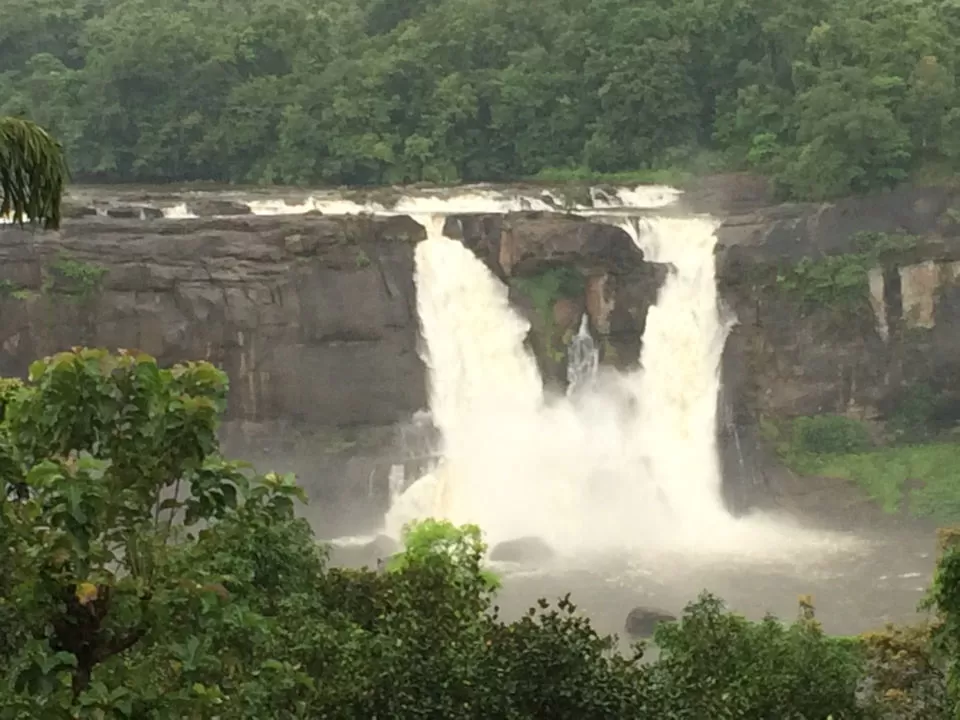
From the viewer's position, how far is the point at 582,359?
31.6 meters

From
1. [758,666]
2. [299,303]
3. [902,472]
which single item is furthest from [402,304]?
[758,666]

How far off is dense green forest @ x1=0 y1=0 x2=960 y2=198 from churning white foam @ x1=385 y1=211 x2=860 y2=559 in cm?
845

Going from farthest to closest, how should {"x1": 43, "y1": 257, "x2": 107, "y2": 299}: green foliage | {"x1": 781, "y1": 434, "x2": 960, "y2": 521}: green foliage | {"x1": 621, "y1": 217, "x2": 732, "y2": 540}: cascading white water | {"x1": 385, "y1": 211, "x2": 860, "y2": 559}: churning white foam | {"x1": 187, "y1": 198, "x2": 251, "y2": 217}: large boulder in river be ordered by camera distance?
{"x1": 621, "y1": 217, "x2": 732, "y2": 540}: cascading white water < {"x1": 187, "y1": 198, "x2": 251, "y2": 217}: large boulder in river < {"x1": 385, "y1": 211, "x2": 860, "y2": 559}: churning white foam < {"x1": 781, "y1": 434, "x2": 960, "y2": 521}: green foliage < {"x1": 43, "y1": 257, "x2": 107, "y2": 299}: green foliage

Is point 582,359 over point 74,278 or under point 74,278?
under

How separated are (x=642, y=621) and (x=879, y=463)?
10293 millimetres

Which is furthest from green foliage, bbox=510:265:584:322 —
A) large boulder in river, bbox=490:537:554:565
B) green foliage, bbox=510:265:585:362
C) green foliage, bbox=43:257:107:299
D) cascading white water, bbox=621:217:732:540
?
green foliage, bbox=43:257:107:299

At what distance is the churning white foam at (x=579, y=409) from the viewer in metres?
30.8

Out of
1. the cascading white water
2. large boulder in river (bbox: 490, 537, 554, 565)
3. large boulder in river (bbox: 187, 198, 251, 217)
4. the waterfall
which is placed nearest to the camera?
large boulder in river (bbox: 490, 537, 554, 565)

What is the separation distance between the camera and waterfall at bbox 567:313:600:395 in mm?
31531

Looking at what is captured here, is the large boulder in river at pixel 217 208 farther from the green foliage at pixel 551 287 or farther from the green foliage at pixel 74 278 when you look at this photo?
the green foliage at pixel 551 287

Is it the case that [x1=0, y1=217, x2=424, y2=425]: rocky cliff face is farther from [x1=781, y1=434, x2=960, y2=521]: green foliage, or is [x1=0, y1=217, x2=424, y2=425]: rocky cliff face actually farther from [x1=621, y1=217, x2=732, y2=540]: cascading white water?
[x1=781, y1=434, x2=960, y2=521]: green foliage

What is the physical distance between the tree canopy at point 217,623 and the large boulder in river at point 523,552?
668 inches

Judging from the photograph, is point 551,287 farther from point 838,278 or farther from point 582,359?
point 838,278

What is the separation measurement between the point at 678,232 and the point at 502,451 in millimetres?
6494
